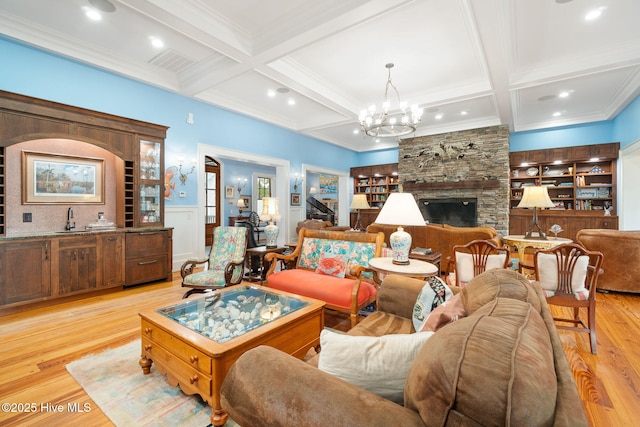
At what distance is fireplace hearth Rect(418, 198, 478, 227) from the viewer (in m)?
7.36

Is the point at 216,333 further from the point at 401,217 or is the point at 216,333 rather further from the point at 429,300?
the point at 401,217

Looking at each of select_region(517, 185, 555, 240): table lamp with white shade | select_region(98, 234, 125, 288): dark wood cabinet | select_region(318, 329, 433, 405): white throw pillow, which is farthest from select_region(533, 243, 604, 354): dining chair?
select_region(98, 234, 125, 288): dark wood cabinet

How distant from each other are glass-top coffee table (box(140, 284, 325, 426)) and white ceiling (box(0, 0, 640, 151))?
2819 mm

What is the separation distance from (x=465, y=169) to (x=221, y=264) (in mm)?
6509

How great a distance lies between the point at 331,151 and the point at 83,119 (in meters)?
6.20

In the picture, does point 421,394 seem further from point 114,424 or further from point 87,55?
point 87,55

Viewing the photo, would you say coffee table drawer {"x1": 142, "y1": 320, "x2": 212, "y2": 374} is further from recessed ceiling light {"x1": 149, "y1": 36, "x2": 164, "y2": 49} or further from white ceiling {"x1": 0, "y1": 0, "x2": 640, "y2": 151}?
recessed ceiling light {"x1": 149, "y1": 36, "x2": 164, "y2": 49}

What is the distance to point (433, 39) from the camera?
364cm

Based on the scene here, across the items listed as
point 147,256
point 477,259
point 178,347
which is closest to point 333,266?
point 477,259

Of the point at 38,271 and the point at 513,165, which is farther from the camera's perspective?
the point at 513,165

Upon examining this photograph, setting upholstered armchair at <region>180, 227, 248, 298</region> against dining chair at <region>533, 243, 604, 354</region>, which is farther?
upholstered armchair at <region>180, 227, 248, 298</region>

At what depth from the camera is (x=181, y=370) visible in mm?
1696

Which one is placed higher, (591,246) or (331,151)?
(331,151)

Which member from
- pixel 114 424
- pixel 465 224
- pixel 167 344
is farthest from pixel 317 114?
pixel 114 424
